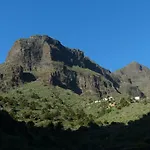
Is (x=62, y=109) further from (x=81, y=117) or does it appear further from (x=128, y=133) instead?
(x=128, y=133)

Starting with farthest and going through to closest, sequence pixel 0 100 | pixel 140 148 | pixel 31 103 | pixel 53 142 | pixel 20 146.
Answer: pixel 31 103, pixel 0 100, pixel 53 142, pixel 140 148, pixel 20 146

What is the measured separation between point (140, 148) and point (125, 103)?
77.5m

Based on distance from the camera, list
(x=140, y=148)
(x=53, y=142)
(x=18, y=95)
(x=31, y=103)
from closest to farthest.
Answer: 1. (x=140, y=148)
2. (x=53, y=142)
3. (x=31, y=103)
4. (x=18, y=95)

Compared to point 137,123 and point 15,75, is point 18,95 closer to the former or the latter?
point 15,75

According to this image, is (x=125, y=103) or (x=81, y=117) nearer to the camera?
(x=81, y=117)

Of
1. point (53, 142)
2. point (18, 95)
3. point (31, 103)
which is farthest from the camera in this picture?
point (18, 95)

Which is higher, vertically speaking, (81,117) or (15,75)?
(15,75)

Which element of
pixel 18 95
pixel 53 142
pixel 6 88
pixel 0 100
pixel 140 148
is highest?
pixel 6 88

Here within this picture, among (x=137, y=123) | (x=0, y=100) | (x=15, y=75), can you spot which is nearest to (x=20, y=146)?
(x=137, y=123)

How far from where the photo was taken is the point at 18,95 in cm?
13925

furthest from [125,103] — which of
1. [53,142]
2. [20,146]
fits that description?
[20,146]

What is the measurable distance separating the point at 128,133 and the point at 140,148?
26.4 m

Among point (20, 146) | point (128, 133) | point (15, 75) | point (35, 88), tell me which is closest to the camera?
point (20, 146)

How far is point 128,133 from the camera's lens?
72.3 m
